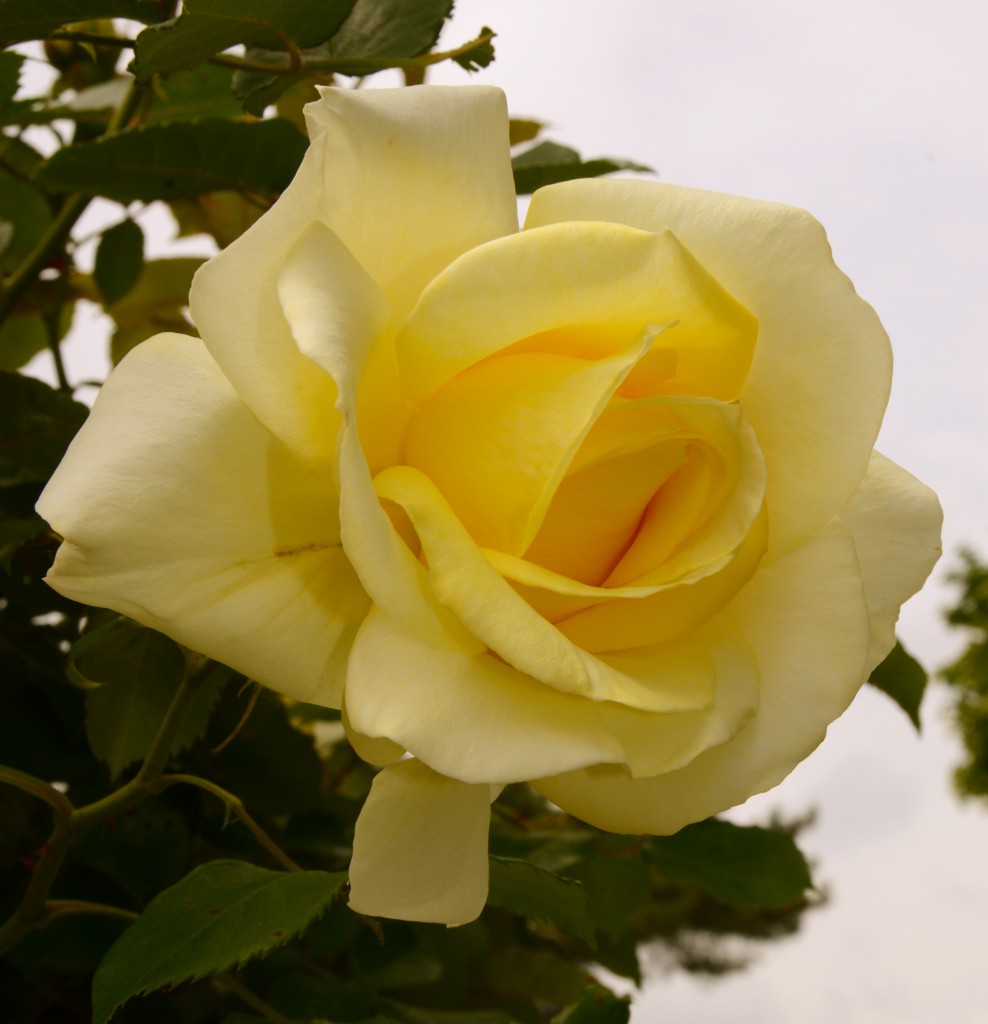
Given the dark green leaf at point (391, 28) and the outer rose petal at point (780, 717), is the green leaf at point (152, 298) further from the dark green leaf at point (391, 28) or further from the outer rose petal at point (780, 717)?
the outer rose petal at point (780, 717)

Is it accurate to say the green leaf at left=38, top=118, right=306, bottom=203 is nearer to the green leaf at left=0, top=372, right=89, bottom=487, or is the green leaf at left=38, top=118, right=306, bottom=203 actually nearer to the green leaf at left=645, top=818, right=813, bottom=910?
the green leaf at left=0, top=372, right=89, bottom=487

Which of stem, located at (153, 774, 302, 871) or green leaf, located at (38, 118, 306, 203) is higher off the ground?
green leaf, located at (38, 118, 306, 203)

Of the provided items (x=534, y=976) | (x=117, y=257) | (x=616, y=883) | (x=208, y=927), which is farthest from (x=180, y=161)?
(x=534, y=976)

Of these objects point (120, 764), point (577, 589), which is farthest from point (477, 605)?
point (120, 764)

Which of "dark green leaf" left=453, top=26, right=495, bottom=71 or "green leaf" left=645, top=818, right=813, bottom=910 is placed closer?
"dark green leaf" left=453, top=26, right=495, bottom=71

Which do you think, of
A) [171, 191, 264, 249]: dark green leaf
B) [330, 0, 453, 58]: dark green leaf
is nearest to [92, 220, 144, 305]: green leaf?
[171, 191, 264, 249]: dark green leaf

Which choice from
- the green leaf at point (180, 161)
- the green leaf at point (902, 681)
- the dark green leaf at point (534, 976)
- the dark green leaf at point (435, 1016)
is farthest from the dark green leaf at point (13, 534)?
the dark green leaf at point (534, 976)

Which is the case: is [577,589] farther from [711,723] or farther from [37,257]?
[37,257]

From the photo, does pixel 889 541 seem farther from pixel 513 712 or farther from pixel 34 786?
pixel 34 786
